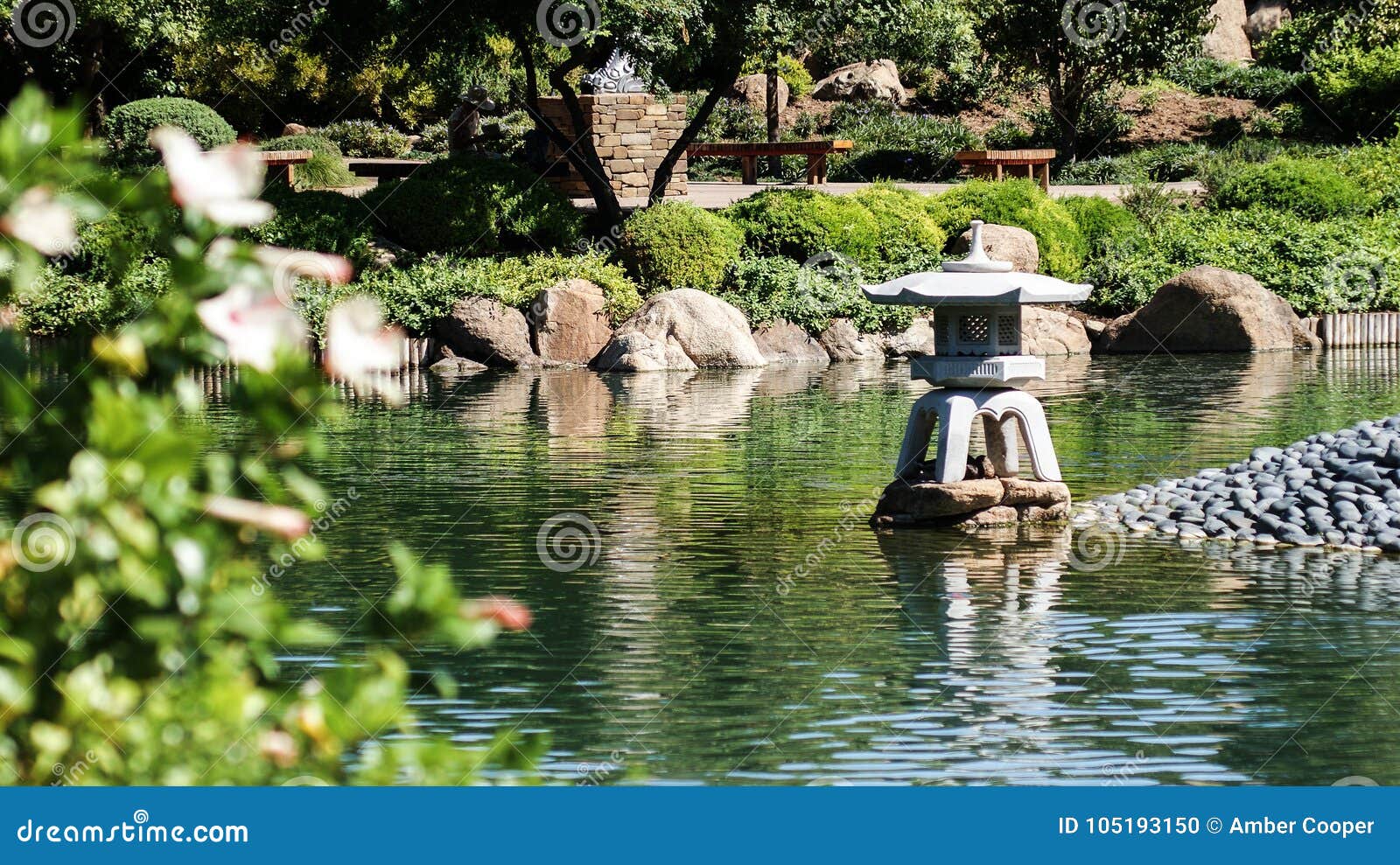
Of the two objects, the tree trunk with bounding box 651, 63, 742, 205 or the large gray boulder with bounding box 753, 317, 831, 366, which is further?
the tree trunk with bounding box 651, 63, 742, 205

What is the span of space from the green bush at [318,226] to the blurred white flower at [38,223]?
2317 cm

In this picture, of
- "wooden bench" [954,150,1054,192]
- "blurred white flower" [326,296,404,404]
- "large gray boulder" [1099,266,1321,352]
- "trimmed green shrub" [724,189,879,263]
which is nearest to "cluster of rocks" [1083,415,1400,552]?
"blurred white flower" [326,296,404,404]

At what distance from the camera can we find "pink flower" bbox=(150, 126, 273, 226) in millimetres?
2510

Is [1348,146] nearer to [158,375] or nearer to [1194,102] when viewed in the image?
[1194,102]

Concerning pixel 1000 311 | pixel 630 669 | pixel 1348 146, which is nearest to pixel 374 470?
pixel 1000 311

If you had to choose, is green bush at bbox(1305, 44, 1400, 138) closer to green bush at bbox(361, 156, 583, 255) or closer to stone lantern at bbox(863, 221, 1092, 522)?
green bush at bbox(361, 156, 583, 255)

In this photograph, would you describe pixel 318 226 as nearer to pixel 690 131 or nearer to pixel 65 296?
pixel 65 296

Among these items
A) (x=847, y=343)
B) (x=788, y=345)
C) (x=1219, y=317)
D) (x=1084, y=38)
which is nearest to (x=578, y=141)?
(x=788, y=345)

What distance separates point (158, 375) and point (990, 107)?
45.5m

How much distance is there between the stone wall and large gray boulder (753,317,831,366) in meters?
6.74

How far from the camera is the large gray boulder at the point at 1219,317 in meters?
25.1

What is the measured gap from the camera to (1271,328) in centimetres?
2525

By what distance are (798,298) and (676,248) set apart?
2097mm

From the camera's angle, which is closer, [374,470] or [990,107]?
[374,470]
